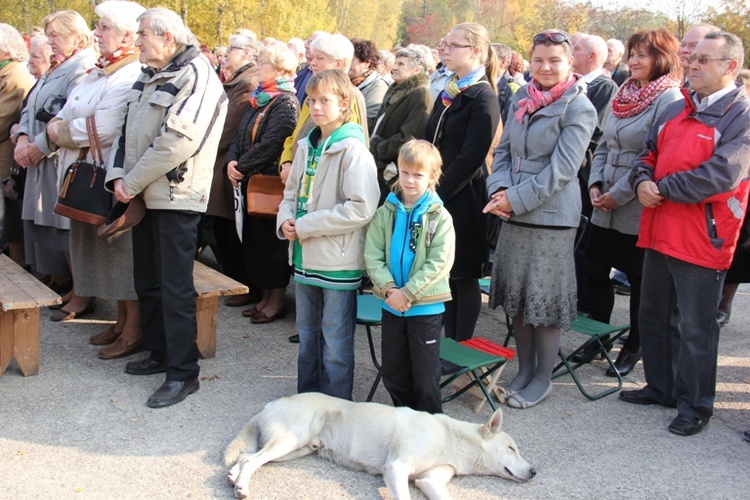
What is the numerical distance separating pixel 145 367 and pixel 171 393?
483 millimetres

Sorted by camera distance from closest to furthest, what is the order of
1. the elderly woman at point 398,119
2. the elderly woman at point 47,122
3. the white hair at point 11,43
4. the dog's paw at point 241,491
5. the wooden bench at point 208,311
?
1. the dog's paw at point 241,491
2. the wooden bench at point 208,311
3. the elderly woman at point 398,119
4. the elderly woman at point 47,122
5. the white hair at point 11,43

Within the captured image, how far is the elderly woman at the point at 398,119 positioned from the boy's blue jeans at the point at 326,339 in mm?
1382

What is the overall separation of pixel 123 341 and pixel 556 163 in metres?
3.10

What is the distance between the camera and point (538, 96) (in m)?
3.99

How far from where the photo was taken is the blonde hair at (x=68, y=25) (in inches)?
203

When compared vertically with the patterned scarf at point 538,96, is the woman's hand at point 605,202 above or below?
below

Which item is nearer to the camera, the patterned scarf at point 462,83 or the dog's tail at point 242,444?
the dog's tail at point 242,444

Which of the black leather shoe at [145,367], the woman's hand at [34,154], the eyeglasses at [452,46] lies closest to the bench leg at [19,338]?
the black leather shoe at [145,367]

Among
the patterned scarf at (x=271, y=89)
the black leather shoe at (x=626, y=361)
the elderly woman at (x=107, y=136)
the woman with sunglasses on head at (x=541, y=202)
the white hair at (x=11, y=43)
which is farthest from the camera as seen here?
the white hair at (x=11, y=43)

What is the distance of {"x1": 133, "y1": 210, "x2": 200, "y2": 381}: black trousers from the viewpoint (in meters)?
3.95

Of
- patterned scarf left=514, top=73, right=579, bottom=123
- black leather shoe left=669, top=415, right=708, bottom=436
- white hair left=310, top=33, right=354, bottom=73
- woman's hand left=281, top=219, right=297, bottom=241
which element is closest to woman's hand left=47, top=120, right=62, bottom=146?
white hair left=310, top=33, right=354, bottom=73

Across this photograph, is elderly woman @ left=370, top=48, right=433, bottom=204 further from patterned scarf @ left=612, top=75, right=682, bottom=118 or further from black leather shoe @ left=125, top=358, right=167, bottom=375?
black leather shoe @ left=125, top=358, right=167, bottom=375

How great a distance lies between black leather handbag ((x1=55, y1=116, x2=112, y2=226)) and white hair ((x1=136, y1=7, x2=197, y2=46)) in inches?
34.4

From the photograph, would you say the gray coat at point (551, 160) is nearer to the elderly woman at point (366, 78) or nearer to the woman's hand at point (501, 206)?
the woman's hand at point (501, 206)
